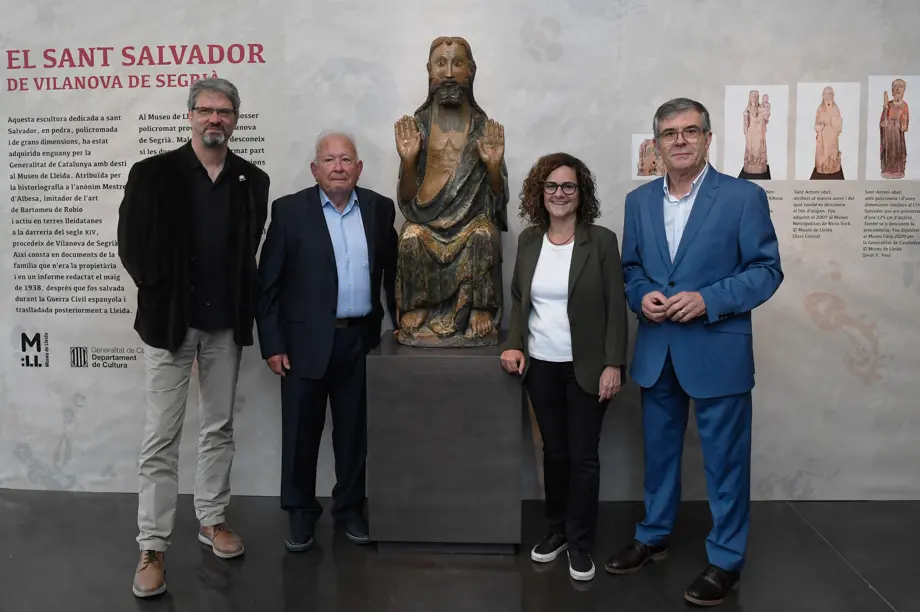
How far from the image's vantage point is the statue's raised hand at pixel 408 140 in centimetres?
334

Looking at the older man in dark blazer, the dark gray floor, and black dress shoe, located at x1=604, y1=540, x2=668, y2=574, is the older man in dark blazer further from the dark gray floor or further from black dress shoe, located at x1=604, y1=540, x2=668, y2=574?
black dress shoe, located at x1=604, y1=540, x2=668, y2=574

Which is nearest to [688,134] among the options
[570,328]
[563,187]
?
[563,187]

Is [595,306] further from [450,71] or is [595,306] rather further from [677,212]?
[450,71]

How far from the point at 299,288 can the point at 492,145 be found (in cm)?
108

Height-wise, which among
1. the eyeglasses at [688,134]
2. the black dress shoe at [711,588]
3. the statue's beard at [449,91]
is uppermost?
the statue's beard at [449,91]

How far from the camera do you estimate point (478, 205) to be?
3471 millimetres

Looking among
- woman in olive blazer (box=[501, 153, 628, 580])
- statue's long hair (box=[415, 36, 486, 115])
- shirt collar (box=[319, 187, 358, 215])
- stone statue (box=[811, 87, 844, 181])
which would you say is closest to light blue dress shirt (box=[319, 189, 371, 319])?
shirt collar (box=[319, 187, 358, 215])

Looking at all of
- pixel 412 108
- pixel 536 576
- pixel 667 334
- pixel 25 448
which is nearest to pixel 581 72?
pixel 412 108

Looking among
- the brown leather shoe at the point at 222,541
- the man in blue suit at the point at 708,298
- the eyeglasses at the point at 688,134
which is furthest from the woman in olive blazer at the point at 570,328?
the brown leather shoe at the point at 222,541

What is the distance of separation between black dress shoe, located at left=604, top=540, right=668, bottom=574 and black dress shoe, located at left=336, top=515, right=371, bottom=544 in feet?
3.59

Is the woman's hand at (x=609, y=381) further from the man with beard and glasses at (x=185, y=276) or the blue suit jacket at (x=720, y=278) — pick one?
the man with beard and glasses at (x=185, y=276)

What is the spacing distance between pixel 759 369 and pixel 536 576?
179 cm

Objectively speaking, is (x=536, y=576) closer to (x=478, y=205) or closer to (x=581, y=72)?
(x=478, y=205)

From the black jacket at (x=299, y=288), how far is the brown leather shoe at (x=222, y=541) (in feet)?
2.61
